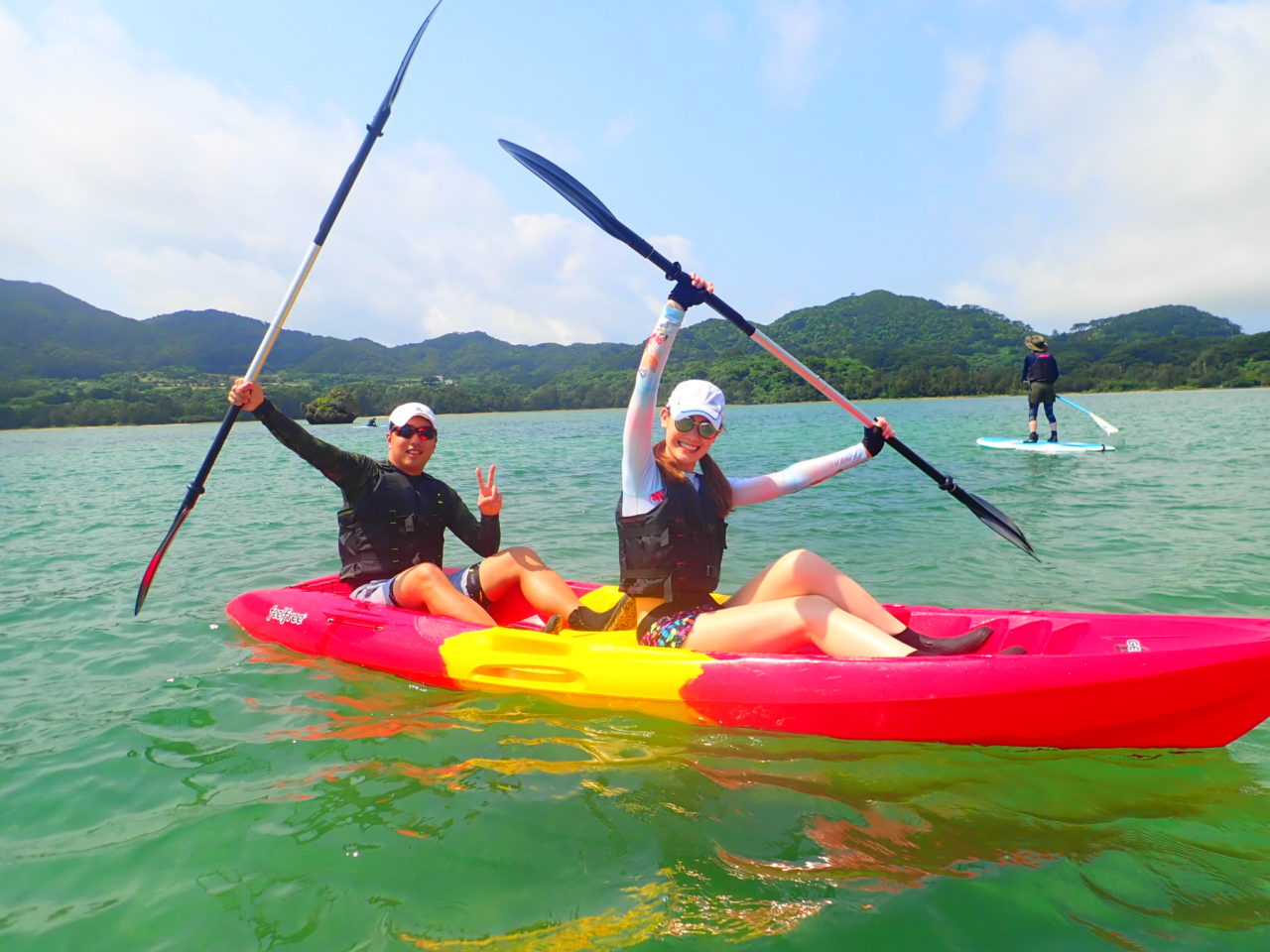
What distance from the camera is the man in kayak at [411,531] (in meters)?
4.75

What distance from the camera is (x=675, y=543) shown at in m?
3.84

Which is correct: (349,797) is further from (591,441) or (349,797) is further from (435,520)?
(591,441)

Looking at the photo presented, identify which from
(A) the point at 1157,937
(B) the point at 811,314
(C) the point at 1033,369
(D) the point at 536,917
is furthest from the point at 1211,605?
(B) the point at 811,314

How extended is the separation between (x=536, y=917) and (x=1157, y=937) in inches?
73.6

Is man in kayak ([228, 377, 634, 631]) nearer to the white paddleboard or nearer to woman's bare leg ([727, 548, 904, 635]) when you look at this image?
woman's bare leg ([727, 548, 904, 635])

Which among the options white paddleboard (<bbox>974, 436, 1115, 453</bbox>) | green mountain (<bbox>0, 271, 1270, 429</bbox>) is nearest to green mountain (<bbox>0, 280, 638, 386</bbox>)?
green mountain (<bbox>0, 271, 1270, 429</bbox>)

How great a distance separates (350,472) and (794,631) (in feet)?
9.79

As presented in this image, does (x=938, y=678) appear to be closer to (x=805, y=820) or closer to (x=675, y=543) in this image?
(x=805, y=820)

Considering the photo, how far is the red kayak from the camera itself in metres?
3.10

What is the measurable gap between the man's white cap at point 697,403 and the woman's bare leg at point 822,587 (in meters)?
0.81

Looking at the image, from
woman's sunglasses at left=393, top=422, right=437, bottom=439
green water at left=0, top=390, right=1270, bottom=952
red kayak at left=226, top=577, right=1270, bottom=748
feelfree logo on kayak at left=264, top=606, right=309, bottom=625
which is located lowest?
green water at left=0, top=390, right=1270, bottom=952

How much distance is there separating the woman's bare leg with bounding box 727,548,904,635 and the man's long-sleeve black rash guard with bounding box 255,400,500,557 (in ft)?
6.39

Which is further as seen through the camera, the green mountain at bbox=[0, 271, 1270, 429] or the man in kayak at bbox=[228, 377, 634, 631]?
the green mountain at bbox=[0, 271, 1270, 429]

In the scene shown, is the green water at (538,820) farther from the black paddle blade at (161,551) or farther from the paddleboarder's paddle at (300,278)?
the paddleboarder's paddle at (300,278)
